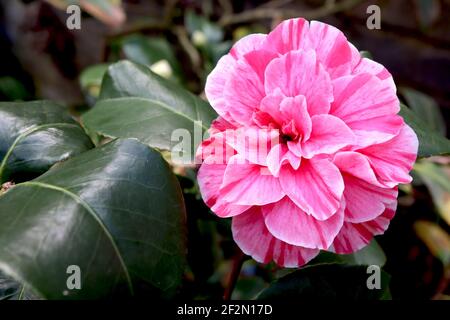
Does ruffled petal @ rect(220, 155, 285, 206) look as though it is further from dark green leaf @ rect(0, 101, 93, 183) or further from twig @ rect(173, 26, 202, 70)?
twig @ rect(173, 26, 202, 70)

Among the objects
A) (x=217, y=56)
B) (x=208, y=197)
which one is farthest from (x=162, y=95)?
(x=217, y=56)

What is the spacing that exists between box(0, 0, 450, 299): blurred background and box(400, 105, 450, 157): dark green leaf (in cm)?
29

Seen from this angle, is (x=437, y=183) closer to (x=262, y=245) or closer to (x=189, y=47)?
(x=262, y=245)

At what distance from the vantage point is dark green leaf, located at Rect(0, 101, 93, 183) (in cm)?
59

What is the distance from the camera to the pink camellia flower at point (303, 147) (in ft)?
1.61

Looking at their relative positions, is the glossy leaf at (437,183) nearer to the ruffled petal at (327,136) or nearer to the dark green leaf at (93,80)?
the ruffled petal at (327,136)

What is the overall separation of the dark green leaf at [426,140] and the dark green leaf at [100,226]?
1.01 ft

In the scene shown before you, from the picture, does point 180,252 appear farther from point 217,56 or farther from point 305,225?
point 217,56

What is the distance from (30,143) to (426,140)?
0.50 m

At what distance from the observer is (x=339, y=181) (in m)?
0.48

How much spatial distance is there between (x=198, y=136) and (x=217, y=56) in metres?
0.86

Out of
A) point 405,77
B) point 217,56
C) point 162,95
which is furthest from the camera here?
point 405,77

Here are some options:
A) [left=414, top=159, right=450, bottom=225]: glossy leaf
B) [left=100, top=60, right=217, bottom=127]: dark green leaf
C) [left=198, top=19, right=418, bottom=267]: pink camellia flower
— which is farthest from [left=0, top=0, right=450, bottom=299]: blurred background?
[left=198, top=19, right=418, bottom=267]: pink camellia flower
